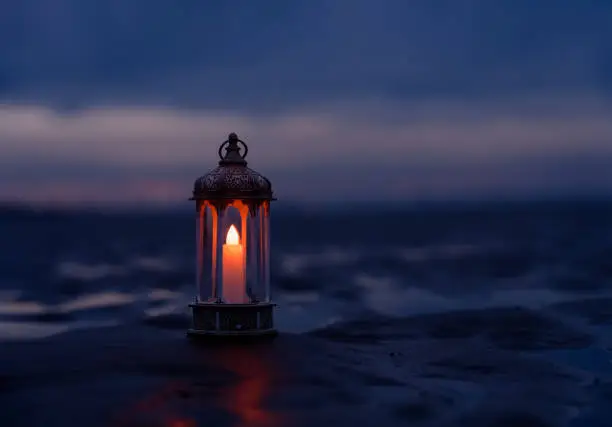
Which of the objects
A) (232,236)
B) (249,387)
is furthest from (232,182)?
(249,387)

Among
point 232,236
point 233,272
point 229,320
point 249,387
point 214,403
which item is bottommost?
point 214,403

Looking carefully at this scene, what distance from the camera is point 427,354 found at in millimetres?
15398

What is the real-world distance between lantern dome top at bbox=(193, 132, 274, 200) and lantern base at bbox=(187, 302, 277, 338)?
164cm

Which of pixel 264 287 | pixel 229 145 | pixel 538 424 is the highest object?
pixel 229 145

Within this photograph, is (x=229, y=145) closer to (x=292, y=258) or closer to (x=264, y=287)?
(x=264, y=287)

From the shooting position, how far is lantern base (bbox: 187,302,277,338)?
16.1 metres

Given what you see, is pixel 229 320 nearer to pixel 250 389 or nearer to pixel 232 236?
pixel 232 236

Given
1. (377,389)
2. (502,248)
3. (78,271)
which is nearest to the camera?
(377,389)

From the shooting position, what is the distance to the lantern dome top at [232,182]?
16.4 m

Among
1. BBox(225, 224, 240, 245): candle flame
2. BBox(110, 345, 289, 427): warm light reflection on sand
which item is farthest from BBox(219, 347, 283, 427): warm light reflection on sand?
BBox(225, 224, 240, 245): candle flame

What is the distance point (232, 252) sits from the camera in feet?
53.3

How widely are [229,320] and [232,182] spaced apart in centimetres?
205

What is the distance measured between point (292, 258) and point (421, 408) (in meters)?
34.7

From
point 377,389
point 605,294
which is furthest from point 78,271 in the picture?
point 377,389
